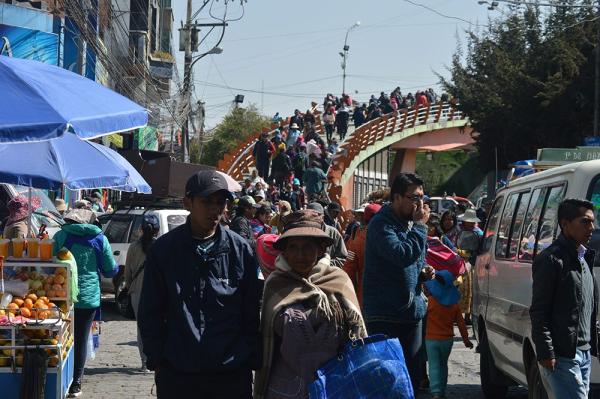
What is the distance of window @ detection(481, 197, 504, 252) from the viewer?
32.5 ft

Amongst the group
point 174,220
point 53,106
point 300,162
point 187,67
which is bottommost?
point 174,220

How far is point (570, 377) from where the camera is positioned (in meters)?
6.39

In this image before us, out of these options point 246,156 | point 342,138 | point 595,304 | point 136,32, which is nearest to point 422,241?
point 595,304

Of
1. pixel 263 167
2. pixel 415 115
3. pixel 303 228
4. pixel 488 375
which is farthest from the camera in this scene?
pixel 415 115

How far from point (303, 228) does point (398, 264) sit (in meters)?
1.81

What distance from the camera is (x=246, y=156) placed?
45000mm

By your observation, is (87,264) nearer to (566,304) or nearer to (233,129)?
(566,304)

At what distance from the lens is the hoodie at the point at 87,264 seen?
9.72m

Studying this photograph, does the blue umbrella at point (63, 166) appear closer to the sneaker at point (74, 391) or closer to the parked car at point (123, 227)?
the sneaker at point (74, 391)

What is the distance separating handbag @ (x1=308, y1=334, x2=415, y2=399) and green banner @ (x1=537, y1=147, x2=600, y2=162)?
17.5 ft

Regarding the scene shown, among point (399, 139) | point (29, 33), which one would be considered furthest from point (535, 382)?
point (399, 139)

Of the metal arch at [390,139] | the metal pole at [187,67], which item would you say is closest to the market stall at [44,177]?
the metal pole at [187,67]

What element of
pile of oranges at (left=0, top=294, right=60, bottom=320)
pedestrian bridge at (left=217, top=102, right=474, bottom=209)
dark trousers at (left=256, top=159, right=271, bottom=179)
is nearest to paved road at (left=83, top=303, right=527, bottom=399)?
pile of oranges at (left=0, top=294, right=60, bottom=320)

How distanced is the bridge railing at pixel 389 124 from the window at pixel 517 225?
108 ft
